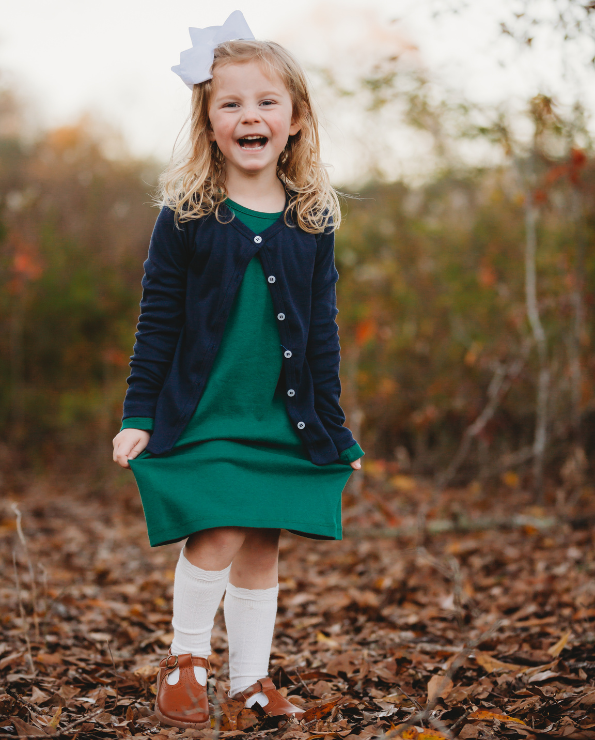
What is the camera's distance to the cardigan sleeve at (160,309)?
1.97 meters

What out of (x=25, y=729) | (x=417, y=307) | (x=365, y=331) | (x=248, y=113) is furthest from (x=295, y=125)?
(x=417, y=307)

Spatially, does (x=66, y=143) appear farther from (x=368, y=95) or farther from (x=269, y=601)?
(x=269, y=601)

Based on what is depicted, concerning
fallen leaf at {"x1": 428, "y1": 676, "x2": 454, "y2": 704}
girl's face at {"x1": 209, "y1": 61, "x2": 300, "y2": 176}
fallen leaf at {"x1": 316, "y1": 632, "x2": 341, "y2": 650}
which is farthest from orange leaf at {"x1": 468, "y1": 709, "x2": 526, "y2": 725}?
girl's face at {"x1": 209, "y1": 61, "x2": 300, "y2": 176}

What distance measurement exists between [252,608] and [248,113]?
1389 millimetres

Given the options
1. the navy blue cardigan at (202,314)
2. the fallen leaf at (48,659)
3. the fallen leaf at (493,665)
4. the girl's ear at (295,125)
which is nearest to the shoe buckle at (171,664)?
the navy blue cardigan at (202,314)

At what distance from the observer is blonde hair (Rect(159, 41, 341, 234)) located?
2.01 m

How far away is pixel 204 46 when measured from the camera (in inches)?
80.2

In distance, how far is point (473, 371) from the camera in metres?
6.10

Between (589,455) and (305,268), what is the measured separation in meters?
4.05

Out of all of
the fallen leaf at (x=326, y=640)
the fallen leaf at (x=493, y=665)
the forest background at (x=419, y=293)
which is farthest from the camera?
the forest background at (x=419, y=293)

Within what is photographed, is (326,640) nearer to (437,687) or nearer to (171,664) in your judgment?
(437,687)

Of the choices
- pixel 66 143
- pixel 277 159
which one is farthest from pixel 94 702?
pixel 66 143

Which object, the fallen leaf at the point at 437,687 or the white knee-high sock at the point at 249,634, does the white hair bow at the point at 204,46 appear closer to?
the white knee-high sock at the point at 249,634

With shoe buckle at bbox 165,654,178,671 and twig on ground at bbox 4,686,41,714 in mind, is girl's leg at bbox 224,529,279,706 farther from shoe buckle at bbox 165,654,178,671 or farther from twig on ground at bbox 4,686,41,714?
twig on ground at bbox 4,686,41,714
